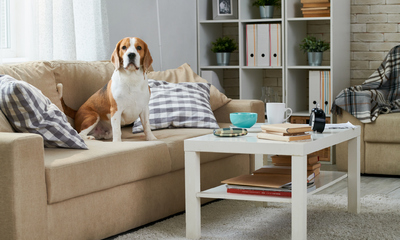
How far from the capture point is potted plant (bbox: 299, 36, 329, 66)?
4523mm

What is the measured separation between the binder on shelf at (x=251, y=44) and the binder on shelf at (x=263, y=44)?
1.3 inches

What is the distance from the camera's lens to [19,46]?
11.5ft

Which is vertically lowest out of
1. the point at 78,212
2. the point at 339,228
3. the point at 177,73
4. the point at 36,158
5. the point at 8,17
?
the point at 339,228

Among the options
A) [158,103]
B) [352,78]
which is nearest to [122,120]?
[158,103]

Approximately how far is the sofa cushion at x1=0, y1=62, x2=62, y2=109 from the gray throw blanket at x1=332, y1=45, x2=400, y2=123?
2.00 m

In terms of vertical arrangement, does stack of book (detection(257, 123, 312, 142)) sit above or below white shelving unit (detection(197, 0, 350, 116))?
below

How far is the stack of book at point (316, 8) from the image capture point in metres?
4.44

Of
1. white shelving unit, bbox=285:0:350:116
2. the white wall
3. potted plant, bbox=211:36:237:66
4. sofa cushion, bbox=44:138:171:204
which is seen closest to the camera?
sofa cushion, bbox=44:138:171:204

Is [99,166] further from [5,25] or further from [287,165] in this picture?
[5,25]

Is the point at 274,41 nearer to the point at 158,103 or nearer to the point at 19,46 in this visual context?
the point at 158,103

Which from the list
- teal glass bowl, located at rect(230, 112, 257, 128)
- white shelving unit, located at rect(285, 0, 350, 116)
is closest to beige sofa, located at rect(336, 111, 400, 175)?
white shelving unit, located at rect(285, 0, 350, 116)

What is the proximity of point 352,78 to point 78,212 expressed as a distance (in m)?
3.15

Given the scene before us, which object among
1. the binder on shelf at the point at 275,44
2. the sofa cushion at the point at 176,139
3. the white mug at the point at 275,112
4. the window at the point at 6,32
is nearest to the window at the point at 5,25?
the window at the point at 6,32

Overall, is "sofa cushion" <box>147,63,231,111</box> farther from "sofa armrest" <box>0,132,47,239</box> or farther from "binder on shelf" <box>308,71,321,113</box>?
"sofa armrest" <box>0,132,47,239</box>
